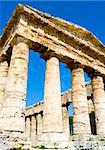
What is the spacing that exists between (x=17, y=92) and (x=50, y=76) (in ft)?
10.1

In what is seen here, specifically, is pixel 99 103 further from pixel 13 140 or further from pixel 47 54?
pixel 13 140

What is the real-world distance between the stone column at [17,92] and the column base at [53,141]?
158 cm

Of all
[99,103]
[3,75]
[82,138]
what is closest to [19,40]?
[3,75]

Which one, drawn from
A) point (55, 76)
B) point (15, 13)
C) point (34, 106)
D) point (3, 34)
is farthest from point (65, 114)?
point (15, 13)

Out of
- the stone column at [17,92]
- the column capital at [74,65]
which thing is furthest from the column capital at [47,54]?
the column capital at [74,65]

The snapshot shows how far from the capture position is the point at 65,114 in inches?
891

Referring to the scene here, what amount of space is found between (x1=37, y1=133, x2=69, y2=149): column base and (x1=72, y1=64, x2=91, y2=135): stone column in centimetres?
219

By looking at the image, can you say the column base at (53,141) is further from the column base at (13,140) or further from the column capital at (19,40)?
the column capital at (19,40)

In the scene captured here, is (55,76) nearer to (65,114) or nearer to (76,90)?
(76,90)

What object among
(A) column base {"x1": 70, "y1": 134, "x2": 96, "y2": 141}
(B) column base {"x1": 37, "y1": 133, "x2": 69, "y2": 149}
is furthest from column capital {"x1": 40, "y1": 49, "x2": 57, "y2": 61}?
(A) column base {"x1": 70, "y1": 134, "x2": 96, "y2": 141}

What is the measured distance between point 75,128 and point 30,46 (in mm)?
6403

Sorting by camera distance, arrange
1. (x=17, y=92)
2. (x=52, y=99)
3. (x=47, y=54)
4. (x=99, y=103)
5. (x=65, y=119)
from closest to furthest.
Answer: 1. (x=17, y=92)
2. (x=52, y=99)
3. (x=47, y=54)
4. (x=99, y=103)
5. (x=65, y=119)

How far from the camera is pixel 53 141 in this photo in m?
11.7

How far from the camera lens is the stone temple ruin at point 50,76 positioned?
11.2 metres
